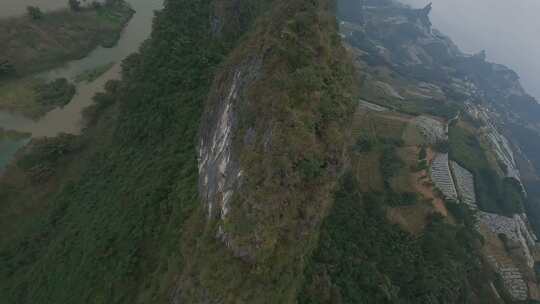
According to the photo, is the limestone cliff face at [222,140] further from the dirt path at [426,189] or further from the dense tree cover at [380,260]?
the dirt path at [426,189]


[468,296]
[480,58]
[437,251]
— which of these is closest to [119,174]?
[437,251]

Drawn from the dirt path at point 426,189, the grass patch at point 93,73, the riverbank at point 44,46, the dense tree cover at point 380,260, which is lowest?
the dirt path at point 426,189

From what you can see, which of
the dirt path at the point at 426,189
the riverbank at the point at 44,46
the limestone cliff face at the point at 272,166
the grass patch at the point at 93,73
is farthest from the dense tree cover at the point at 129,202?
the dirt path at the point at 426,189

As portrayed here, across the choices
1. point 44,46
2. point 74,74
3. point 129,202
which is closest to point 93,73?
point 74,74

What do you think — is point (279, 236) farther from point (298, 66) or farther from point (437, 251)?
point (437, 251)

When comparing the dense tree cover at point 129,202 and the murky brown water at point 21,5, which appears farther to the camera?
the murky brown water at point 21,5

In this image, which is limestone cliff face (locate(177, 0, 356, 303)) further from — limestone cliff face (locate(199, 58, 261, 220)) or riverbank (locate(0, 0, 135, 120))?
riverbank (locate(0, 0, 135, 120))
